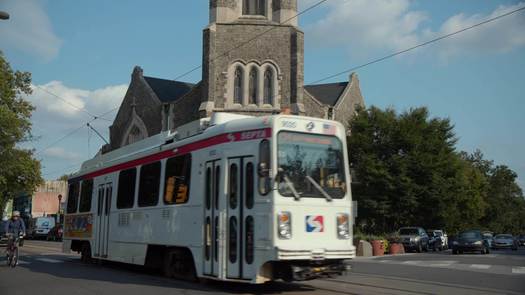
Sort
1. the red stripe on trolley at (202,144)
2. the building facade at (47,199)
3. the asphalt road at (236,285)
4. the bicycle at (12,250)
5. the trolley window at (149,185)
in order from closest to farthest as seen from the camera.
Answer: the red stripe on trolley at (202,144) → the asphalt road at (236,285) → the trolley window at (149,185) → the bicycle at (12,250) → the building facade at (47,199)

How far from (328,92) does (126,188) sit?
42.0 m

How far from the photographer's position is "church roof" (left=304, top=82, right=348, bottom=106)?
5172 cm

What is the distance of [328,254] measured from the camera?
9992mm

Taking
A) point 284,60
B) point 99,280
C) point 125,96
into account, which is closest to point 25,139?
point 125,96

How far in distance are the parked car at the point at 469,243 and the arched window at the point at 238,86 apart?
16.4m

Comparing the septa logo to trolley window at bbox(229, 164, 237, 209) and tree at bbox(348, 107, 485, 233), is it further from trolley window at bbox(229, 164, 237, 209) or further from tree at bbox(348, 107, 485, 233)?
tree at bbox(348, 107, 485, 233)

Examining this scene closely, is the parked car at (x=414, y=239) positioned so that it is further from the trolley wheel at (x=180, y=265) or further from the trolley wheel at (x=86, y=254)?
the trolley wheel at (x=180, y=265)

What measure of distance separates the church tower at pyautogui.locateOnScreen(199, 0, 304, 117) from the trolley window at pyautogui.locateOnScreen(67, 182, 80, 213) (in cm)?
1822

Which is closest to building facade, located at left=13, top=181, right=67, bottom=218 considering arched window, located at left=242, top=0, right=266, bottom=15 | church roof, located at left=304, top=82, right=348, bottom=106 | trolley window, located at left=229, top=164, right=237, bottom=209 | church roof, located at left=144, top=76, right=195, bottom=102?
church roof, located at left=144, top=76, right=195, bottom=102

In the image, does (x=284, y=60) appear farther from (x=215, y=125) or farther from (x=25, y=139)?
(x=215, y=125)

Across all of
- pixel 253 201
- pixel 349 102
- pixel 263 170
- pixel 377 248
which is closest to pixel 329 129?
pixel 263 170

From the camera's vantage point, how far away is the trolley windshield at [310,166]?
10.0 m

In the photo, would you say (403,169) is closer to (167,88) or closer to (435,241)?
(435,241)

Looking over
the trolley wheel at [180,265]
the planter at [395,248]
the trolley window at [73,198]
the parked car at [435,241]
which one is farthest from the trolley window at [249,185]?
the parked car at [435,241]
